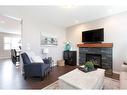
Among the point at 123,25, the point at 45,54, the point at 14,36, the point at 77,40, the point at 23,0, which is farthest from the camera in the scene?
the point at 14,36

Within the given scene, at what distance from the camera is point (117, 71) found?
4168mm

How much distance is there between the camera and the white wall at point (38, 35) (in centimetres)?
440

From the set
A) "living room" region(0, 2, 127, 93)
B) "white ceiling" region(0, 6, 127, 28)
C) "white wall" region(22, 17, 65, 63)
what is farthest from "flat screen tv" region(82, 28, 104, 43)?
"white wall" region(22, 17, 65, 63)

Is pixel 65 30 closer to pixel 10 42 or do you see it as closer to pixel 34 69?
pixel 34 69

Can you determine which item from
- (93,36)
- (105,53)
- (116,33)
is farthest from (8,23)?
(116,33)

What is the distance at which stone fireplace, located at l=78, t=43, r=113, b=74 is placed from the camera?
438 cm

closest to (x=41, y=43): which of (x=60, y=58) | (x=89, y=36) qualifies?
(x=60, y=58)

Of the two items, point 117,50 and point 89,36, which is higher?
point 89,36

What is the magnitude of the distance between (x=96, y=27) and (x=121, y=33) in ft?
3.86

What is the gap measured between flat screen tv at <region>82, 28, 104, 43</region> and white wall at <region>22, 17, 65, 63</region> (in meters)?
1.46

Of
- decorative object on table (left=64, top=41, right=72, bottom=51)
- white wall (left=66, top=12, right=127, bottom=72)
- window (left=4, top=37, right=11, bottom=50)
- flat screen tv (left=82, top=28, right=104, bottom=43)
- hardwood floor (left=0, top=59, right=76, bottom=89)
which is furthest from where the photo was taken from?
window (left=4, top=37, right=11, bottom=50)

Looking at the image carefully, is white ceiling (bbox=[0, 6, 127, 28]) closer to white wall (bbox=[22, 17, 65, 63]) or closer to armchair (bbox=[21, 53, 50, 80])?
white wall (bbox=[22, 17, 65, 63])

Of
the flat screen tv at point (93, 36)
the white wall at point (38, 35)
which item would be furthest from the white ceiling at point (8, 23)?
the flat screen tv at point (93, 36)
